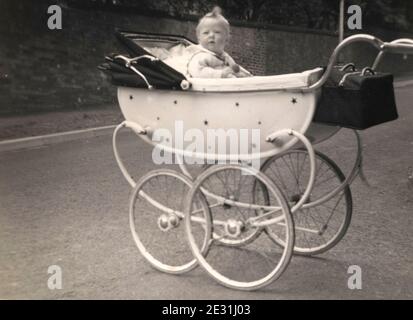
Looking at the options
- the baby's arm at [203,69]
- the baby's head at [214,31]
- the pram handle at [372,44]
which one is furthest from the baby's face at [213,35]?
the pram handle at [372,44]

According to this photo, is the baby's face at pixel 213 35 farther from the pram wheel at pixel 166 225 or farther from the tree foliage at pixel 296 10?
the tree foliage at pixel 296 10

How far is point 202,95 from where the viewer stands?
3.48 meters

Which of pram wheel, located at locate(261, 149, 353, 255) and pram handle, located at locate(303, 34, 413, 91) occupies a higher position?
pram handle, located at locate(303, 34, 413, 91)

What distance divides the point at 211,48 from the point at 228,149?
0.86m

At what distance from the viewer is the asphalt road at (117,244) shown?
348cm

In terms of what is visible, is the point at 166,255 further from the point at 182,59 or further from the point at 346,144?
the point at 346,144

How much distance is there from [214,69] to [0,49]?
9181mm

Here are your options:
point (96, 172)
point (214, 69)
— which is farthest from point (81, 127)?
point (214, 69)

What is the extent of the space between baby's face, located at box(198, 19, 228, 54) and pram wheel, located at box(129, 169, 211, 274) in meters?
0.95

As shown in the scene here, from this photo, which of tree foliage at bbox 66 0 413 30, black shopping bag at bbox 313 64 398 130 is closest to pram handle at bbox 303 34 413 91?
black shopping bag at bbox 313 64 398 130

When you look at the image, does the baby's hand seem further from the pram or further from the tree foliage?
the tree foliage

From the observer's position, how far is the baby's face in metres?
3.89

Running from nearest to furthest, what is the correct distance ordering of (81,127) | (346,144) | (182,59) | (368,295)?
1. (368,295)
2. (182,59)
3. (346,144)
4. (81,127)

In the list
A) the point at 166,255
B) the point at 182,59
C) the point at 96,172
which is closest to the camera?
the point at 166,255
